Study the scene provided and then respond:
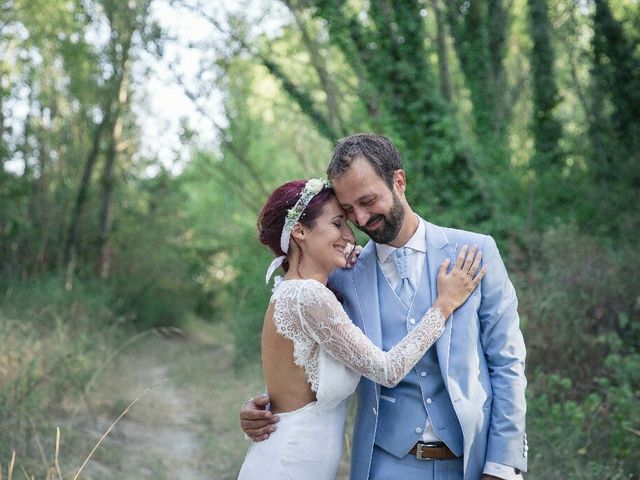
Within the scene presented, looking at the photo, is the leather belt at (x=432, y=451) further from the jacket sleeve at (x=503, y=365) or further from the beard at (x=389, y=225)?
the beard at (x=389, y=225)

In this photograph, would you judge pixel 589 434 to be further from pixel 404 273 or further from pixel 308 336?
pixel 308 336

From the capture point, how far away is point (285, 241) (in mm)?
3402

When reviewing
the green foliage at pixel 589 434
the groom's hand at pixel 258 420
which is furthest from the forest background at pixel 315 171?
the groom's hand at pixel 258 420

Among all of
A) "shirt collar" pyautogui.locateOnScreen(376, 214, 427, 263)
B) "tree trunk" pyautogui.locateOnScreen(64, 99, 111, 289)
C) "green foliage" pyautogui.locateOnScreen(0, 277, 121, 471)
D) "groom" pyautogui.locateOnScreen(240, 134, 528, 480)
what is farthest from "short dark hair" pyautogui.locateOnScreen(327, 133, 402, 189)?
"tree trunk" pyautogui.locateOnScreen(64, 99, 111, 289)

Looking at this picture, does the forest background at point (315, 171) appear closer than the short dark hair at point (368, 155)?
No

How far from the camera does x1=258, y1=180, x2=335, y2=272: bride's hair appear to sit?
331 cm

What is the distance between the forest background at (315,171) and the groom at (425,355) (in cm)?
204

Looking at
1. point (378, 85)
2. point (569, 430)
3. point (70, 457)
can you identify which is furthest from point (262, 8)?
point (569, 430)

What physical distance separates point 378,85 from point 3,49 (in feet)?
27.3

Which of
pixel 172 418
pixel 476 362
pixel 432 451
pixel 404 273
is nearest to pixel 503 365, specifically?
pixel 476 362

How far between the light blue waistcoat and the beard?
0.60 ft

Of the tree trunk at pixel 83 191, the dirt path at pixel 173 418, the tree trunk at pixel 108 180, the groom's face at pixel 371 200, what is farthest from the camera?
the tree trunk at pixel 108 180

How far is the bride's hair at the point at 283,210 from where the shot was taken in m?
3.31

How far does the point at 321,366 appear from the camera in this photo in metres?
3.23
